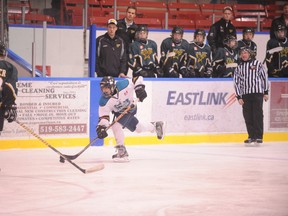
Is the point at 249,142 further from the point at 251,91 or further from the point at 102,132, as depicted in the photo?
Answer: the point at 102,132

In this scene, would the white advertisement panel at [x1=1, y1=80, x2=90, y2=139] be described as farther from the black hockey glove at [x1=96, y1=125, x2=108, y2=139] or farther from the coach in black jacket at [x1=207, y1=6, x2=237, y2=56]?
the coach in black jacket at [x1=207, y1=6, x2=237, y2=56]

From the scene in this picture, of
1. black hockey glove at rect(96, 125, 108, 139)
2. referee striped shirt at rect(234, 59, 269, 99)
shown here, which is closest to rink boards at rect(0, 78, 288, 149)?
referee striped shirt at rect(234, 59, 269, 99)

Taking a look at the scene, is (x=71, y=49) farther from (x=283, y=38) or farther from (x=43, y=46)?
(x=283, y=38)

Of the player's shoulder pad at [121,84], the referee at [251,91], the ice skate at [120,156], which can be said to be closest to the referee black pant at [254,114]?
the referee at [251,91]

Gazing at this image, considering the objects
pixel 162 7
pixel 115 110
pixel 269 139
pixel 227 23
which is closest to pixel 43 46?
pixel 115 110

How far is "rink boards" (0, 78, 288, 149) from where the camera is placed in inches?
416

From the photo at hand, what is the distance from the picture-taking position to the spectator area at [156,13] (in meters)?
12.6

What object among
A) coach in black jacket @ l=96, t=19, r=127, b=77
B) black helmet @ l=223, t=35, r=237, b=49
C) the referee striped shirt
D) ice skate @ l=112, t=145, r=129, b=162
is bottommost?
ice skate @ l=112, t=145, r=129, b=162

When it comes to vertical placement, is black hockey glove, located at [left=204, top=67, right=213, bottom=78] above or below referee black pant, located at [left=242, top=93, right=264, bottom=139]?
above

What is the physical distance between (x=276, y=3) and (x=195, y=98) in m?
5.81

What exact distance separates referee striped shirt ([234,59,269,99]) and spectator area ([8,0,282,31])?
239 centimetres

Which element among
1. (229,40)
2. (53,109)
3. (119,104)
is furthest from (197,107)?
(119,104)

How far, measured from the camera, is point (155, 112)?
449 inches

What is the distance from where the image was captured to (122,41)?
1112 cm
